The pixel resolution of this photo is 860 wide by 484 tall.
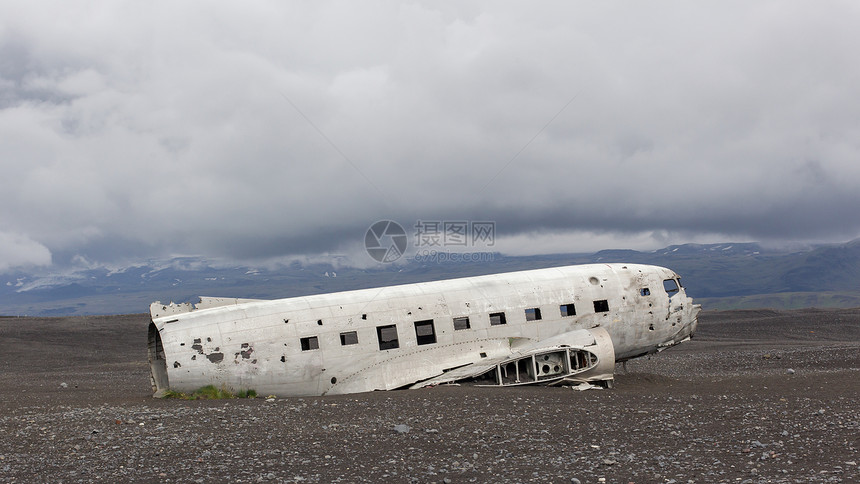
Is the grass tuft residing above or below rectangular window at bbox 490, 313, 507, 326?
below

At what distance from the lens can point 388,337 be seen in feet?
75.9

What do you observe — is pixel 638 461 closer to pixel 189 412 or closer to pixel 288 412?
pixel 288 412

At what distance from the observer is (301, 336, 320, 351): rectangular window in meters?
22.4

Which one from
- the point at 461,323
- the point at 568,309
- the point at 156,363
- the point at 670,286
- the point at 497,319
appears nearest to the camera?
the point at 156,363

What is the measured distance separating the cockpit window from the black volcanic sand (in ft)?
13.8

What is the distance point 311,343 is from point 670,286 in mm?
15268

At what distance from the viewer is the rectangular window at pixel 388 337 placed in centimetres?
2302

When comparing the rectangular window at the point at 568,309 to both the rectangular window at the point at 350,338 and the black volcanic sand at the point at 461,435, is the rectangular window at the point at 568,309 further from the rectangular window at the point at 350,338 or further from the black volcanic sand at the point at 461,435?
the rectangular window at the point at 350,338

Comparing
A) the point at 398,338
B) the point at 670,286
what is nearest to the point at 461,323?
the point at 398,338

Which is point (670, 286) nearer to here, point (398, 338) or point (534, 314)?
point (534, 314)

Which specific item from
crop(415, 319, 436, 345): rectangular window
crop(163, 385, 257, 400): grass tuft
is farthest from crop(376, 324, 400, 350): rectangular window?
crop(163, 385, 257, 400): grass tuft

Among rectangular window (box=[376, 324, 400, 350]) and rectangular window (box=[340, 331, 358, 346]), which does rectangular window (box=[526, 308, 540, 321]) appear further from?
rectangular window (box=[340, 331, 358, 346])

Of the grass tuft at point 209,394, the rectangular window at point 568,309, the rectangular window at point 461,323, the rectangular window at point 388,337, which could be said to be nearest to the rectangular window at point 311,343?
the rectangular window at point 388,337

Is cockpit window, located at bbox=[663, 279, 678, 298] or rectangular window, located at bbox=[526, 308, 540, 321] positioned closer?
rectangular window, located at bbox=[526, 308, 540, 321]
